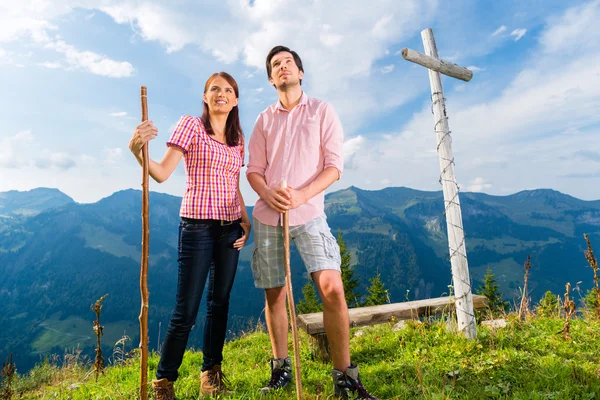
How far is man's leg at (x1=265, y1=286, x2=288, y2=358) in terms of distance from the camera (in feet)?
11.4

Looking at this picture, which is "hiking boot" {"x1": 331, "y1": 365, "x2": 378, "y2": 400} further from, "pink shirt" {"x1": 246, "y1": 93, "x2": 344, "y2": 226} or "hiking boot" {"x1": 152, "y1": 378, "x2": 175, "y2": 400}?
"hiking boot" {"x1": 152, "y1": 378, "x2": 175, "y2": 400}

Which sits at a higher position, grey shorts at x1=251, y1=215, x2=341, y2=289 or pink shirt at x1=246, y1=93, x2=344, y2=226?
pink shirt at x1=246, y1=93, x2=344, y2=226

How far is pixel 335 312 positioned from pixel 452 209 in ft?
10.0

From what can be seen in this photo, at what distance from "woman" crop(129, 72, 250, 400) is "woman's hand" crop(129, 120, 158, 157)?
49 cm

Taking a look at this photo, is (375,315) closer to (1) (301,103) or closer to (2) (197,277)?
(2) (197,277)

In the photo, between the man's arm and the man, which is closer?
the man

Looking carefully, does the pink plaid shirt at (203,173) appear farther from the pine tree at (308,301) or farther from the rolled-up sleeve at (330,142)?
the pine tree at (308,301)

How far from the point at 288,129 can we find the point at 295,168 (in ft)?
1.23

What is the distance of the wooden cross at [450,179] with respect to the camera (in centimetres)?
523

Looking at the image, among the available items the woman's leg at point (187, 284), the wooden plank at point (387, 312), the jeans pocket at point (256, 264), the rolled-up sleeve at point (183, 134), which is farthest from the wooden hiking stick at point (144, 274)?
the wooden plank at point (387, 312)

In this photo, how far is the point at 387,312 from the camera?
5.54 m

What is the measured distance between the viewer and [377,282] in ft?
109

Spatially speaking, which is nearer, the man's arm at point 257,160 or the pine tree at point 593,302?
the man's arm at point 257,160

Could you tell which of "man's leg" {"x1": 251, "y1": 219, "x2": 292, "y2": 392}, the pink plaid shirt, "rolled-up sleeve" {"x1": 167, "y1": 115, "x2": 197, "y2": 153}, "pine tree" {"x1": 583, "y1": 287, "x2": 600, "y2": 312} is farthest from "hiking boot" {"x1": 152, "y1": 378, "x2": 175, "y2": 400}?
"pine tree" {"x1": 583, "y1": 287, "x2": 600, "y2": 312}
